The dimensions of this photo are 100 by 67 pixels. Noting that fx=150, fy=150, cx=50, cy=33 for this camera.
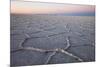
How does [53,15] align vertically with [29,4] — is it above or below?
below

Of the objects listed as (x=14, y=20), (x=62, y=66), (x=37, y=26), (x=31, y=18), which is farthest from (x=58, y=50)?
(x=14, y=20)

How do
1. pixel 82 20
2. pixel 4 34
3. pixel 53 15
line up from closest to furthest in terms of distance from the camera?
pixel 4 34, pixel 53 15, pixel 82 20

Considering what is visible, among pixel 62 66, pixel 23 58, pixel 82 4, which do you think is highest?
pixel 82 4

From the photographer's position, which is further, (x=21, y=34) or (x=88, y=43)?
(x=88, y=43)

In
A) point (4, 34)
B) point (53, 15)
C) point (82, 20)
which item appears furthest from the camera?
point (82, 20)

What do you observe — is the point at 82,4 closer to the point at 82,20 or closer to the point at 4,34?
the point at 82,20
